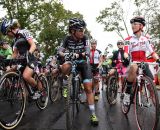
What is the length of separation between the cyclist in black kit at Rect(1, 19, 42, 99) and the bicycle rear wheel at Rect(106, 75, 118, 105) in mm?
3075

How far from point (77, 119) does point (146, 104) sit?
1.88m

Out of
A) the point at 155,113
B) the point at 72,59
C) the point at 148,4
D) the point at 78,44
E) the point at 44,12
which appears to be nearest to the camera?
the point at 155,113

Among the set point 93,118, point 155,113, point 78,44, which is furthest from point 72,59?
point 155,113

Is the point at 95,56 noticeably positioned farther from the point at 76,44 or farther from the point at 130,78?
the point at 130,78

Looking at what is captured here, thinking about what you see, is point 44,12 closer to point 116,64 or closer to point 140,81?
point 116,64

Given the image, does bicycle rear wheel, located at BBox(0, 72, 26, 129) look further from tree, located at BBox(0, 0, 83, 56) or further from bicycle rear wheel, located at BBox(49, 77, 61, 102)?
tree, located at BBox(0, 0, 83, 56)

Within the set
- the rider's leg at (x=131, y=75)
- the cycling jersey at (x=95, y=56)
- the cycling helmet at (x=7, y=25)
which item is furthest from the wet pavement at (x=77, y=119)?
the cycling jersey at (x=95, y=56)

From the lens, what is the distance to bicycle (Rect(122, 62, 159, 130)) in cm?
580

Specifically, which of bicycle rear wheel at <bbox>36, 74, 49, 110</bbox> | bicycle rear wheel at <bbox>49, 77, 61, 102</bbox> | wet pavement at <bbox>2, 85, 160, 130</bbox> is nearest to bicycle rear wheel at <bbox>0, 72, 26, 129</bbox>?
wet pavement at <bbox>2, 85, 160, 130</bbox>

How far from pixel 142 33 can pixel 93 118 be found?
2097 mm

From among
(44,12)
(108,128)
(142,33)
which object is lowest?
(108,128)

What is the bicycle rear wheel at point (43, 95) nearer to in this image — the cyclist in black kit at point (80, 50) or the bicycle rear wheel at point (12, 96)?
the cyclist in black kit at point (80, 50)

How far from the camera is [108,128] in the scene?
670cm

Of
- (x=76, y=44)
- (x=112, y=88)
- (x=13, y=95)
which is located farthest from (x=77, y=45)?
(x=112, y=88)
